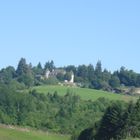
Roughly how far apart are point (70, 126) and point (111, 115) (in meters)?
56.8

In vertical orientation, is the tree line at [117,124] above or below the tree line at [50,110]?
below

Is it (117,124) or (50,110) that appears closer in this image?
(117,124)

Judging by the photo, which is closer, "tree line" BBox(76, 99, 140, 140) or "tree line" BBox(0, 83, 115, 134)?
"tree line" BBox(76, 99, 140, 140)

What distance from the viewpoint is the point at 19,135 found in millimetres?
116938

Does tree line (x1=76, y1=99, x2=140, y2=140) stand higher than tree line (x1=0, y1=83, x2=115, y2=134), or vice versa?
tree line (x1=0, y1=83, x2=115, y2=134)

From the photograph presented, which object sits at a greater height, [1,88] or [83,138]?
[1,88]

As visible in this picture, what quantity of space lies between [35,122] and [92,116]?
12.7 m

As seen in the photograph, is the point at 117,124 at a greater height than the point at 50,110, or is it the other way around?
the point at 50,110

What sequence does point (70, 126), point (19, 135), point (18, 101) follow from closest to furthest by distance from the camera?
point (19, 135)
point (70, 126)
point (18, 101)

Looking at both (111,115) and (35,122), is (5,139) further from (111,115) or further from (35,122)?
(35,122)

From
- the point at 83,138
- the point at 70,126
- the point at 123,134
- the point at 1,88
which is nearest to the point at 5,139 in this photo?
the point at 83,138

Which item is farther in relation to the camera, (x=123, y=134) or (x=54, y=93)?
(x=54, y=93)

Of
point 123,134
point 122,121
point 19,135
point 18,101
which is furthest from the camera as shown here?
point 18,101

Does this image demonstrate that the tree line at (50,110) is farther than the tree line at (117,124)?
Yes
